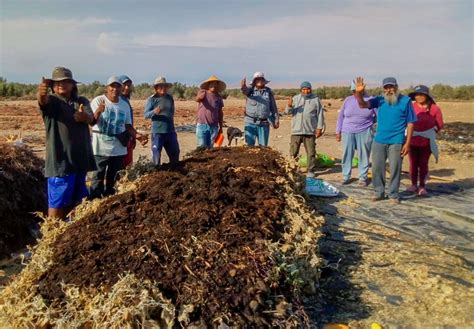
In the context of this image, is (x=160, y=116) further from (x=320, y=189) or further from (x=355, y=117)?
(x=355, y=117)

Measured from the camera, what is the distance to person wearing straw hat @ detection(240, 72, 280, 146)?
8797 mm

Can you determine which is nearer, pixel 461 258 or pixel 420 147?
pixel 461 258

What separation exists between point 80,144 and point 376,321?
3287mm

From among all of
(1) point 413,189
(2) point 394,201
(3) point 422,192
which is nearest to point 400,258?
(2) point 394,201

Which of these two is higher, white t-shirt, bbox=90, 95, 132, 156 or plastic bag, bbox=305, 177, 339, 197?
white t-shirt, bbox=90, 95, 132, 156

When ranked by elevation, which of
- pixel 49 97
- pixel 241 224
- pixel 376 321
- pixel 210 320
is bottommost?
pixel 376 321

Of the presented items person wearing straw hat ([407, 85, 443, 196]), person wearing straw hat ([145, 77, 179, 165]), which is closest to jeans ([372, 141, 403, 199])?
person wearing straw hat ([407, 85, 443, 196])

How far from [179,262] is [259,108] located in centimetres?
561

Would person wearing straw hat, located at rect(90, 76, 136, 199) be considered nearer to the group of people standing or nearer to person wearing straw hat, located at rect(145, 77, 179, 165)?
the group of people standing

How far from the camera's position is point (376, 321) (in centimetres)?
379

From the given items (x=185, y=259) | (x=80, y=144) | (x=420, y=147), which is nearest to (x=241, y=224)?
(x=185, y=259)

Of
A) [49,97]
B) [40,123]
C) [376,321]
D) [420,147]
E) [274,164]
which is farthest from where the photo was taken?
[40,123]

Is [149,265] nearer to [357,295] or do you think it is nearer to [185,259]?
[185,259]

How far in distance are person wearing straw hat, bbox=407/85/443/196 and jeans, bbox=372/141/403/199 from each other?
0.73 metres
